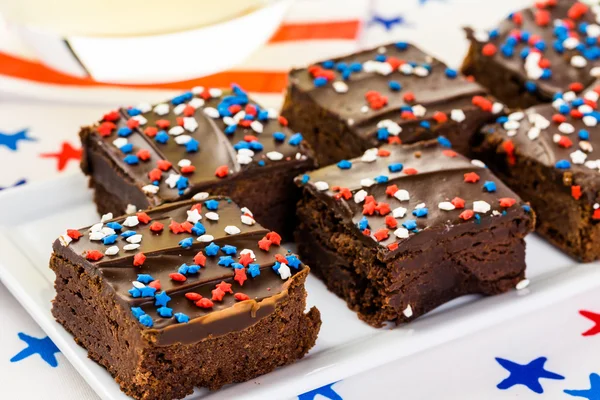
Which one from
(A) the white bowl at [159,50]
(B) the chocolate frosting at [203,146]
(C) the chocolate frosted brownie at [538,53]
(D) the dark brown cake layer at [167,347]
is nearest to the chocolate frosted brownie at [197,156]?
(B) the chocolate frosting at [203,146]

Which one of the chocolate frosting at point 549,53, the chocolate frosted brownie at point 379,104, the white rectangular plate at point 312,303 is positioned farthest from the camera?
the chocolate frosting at point 549,53

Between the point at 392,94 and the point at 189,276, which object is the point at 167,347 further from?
the point at 392,94

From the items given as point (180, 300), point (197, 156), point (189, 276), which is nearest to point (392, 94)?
point (197, 156)

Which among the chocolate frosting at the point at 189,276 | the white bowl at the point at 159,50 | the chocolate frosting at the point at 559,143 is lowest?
the chocolate frosting at the point at 559,143

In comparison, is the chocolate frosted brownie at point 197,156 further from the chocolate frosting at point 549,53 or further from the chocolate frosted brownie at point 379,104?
the chocolate frosting at point 549,53

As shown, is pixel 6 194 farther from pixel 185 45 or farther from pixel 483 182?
pixel 483 182

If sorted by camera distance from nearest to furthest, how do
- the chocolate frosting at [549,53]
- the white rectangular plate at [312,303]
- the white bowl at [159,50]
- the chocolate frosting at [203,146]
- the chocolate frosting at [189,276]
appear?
the chocolate frosting at [189,276] < the white rectangular plate at [312,303] < the chocolate frosting at [203,146] < the white bowl at [159,50] < the chocolate frosting at [549,53]

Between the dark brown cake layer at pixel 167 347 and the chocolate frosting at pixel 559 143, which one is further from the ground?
the chocolate frosting at pixel 559 143
